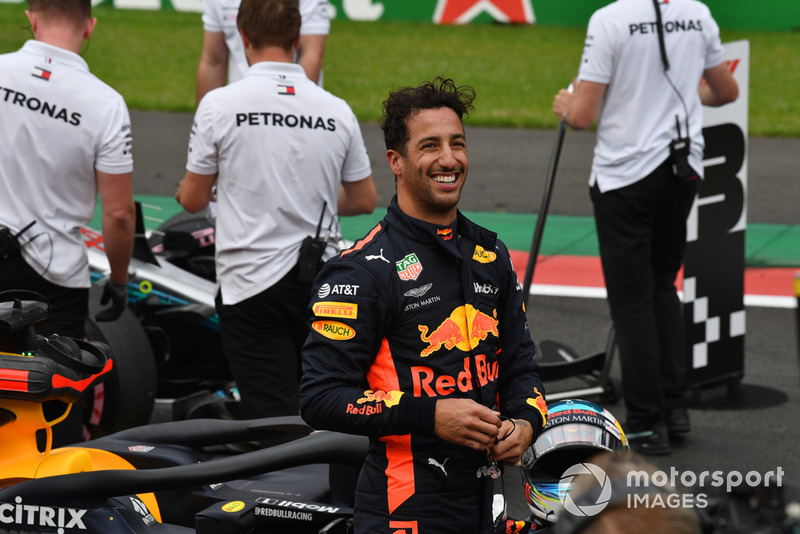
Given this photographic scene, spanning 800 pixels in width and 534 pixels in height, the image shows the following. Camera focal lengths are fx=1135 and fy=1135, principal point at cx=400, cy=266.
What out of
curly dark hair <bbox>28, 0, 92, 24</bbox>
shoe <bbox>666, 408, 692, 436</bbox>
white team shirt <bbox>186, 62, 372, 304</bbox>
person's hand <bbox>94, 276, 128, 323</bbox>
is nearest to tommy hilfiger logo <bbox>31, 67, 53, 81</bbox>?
curly dark hair <bbox>28, 0, 92, 24</bbox>

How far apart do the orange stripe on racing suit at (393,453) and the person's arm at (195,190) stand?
175 centimetres

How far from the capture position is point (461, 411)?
254cm

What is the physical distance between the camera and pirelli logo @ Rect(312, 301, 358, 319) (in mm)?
2621

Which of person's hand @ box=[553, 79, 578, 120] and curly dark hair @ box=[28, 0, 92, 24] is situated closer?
curly dark hair @ box=[28, 0, 92, 24]

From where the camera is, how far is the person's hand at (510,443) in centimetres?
260

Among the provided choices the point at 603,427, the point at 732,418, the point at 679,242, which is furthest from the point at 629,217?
the point at 603,427

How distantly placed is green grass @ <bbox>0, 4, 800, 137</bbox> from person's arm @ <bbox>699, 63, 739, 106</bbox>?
9.15 metres

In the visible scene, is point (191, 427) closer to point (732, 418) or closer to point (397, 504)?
point (397, 504)

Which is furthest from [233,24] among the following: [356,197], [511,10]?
[511,10]

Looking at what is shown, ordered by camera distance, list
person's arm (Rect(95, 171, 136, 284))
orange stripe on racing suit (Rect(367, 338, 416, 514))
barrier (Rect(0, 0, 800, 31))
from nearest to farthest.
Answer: orange stripe on racing suit (Rect(367, 338, 416, 514)) < person's arm (Rect(95, 171, 136, 284)) < barrier (Rect(0, 0, 800, 31))

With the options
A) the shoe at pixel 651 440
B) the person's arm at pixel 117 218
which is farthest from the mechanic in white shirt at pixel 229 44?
the shoe at pixel 651 440

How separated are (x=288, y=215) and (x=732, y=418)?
266cm

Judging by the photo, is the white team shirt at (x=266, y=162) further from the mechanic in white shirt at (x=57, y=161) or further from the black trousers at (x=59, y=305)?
the black trousers at (x=59, y=305)

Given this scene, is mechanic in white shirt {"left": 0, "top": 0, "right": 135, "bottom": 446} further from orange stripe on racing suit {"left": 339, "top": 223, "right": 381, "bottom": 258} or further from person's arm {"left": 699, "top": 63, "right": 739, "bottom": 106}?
person's arm {"left": 699, "top": 63, "right": 739, "bottom": 106}
